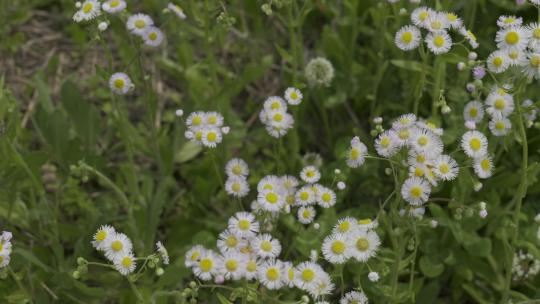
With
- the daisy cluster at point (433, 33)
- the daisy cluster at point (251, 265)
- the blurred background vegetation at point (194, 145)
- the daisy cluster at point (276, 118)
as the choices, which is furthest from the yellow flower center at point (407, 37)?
the daisy cluster at point (251, 265)

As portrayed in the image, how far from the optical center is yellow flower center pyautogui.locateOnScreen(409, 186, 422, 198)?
6.66ft

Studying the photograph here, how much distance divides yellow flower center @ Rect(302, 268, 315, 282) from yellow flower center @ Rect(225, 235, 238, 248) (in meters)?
0.23

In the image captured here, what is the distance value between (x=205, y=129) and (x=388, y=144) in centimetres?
72

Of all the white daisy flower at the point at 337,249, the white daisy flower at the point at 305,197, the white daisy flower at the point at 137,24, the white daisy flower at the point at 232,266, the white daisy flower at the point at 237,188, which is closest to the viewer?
the white daisy flower at the point at 232,266

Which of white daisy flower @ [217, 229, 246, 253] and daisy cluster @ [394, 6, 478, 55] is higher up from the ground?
daisy cluster @ [394, 6, 478, 55]

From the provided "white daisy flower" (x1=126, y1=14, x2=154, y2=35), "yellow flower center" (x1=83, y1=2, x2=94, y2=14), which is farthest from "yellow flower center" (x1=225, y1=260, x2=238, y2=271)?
"yellow flower center" (x1=83, y1=2, x2=94, y2=14)


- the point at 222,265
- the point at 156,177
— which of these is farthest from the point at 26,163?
the point at 222,265

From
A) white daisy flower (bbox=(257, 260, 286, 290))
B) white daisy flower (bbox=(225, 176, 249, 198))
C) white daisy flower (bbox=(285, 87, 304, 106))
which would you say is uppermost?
white daisy flower (bbox=(285, 87, 304, 106))

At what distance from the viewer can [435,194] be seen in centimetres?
298

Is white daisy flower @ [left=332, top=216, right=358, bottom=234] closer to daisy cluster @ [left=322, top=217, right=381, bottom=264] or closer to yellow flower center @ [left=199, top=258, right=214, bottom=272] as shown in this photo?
daisy cluster @ [left=322, top=217, right=381, bottom=264]

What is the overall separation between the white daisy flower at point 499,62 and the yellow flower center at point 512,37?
0.04 m

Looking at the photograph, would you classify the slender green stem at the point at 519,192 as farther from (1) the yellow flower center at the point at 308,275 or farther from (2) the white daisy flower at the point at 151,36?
(2) the white daisy flower at the point at 151,36

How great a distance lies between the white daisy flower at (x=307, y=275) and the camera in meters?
2.10

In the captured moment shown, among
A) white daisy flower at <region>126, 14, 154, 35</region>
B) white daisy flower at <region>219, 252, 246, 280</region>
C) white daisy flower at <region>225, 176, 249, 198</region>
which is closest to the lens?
white daisy flower at <region>219, 252, 246, 280</region>
